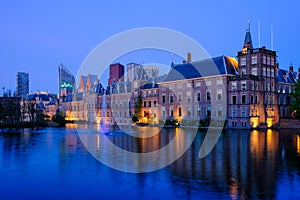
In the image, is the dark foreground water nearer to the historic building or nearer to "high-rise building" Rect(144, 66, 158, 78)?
the historic building

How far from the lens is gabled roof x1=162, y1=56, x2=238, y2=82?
70438 mm

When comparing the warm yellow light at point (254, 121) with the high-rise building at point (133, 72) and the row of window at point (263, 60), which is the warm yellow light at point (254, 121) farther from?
the high-rise building at point (133, 72)

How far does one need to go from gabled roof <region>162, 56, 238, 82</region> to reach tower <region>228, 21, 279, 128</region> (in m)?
2.54

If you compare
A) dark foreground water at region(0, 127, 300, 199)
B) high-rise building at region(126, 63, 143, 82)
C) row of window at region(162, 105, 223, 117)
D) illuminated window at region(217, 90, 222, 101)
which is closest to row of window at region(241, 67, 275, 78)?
illuminated window at region(217, 90, 222, 101)

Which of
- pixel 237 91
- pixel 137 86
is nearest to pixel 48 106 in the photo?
pixel 137 86

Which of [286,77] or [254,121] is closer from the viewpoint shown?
[254,121]

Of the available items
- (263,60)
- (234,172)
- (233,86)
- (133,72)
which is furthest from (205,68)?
(234,172)

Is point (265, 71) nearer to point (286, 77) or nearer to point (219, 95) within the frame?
point (219, 95)

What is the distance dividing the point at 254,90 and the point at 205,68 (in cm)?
1311

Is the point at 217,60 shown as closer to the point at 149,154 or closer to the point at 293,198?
the point at 149,154

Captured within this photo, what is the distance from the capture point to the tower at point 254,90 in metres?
65.8

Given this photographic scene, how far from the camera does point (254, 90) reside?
2625 inches

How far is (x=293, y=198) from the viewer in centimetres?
1180

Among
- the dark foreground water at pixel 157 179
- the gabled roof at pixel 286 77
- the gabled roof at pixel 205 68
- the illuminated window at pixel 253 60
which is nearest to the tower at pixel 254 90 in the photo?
the illuminated window at pixel 253 60
